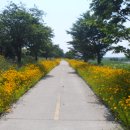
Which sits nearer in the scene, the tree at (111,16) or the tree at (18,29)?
the tree at (111,16)

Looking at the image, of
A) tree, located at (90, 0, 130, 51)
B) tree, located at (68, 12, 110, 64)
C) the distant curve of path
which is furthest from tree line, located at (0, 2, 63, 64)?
the distant curve of path

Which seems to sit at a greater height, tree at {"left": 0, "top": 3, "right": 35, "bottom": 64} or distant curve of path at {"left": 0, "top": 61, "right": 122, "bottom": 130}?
tree at {"left": 0, "top": 3, "right": 35, "bottom": 64}

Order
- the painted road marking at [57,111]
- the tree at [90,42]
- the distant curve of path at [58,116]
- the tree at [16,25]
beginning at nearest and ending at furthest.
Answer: the distant curve of path at [58,116] < the painted road marking at [57,111] < the tree at [16,25] < the tree at [90,42]

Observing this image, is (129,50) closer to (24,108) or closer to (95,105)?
(95,105)

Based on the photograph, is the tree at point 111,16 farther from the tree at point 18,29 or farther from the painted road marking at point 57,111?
the tree at point 18,29

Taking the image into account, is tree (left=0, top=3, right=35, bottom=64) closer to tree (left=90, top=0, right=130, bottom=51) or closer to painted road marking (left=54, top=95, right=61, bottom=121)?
tree (left=90, top=0, right=130, bottom=51)

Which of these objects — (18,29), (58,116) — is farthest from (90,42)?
(58,116)

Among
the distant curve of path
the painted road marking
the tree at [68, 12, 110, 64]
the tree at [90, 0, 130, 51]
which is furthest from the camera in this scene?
the tree at [68, 12, 110, 64]

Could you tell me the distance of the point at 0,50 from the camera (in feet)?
174

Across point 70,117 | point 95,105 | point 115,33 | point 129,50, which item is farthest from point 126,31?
point 70,117

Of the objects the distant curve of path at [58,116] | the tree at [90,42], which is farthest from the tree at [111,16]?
the tree at [90,42]

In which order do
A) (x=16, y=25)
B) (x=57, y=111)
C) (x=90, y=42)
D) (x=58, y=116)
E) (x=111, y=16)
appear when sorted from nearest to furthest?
(x=58, y=116)
(x=57, y=111)
(x=111, y=16)
(x=16, y=25)
(x=90, y=42)

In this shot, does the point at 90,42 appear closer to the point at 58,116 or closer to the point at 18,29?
the point at 18,29

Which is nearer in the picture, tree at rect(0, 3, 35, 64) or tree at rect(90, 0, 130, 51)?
tree at rect(90, 0, 130, 51)
